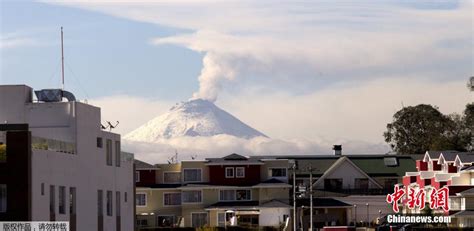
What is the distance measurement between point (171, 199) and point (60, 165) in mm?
68329

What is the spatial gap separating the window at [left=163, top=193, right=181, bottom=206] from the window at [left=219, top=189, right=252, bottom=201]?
4623 mm

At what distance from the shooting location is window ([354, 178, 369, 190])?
14262 centimetres

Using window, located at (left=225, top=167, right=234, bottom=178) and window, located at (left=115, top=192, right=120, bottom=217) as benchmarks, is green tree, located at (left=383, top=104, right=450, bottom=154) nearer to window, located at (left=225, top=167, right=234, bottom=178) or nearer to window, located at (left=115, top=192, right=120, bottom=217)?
window, located at (left=225, top=167, right=234, bottom=178)

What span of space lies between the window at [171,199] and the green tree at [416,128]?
138ft

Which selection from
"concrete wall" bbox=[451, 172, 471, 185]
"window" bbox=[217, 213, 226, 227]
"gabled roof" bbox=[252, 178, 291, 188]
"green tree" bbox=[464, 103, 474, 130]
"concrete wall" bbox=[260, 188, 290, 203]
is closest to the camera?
"concrete wall" bbox=[451, 172, 471, 185]

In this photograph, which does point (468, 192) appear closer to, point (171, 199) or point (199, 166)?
point (199, 166)

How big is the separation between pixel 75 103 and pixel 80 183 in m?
4.49

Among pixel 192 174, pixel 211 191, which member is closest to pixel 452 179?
pixel 211 191

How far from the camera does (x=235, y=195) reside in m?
135

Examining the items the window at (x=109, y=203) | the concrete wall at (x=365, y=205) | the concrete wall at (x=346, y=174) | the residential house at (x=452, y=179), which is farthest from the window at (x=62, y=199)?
the concrete wall at (x=346, y=174)

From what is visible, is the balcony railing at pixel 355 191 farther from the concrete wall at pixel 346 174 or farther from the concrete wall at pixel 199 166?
the concrete wall at pixel 199 166

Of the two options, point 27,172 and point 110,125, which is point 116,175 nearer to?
point 110,125

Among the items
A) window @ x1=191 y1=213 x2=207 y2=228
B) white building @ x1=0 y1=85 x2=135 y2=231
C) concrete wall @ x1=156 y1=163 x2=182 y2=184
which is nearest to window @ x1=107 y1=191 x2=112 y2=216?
white building @ x1=0 y1=85 x2=135 y2=231

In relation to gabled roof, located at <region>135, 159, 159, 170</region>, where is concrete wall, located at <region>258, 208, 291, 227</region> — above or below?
below
